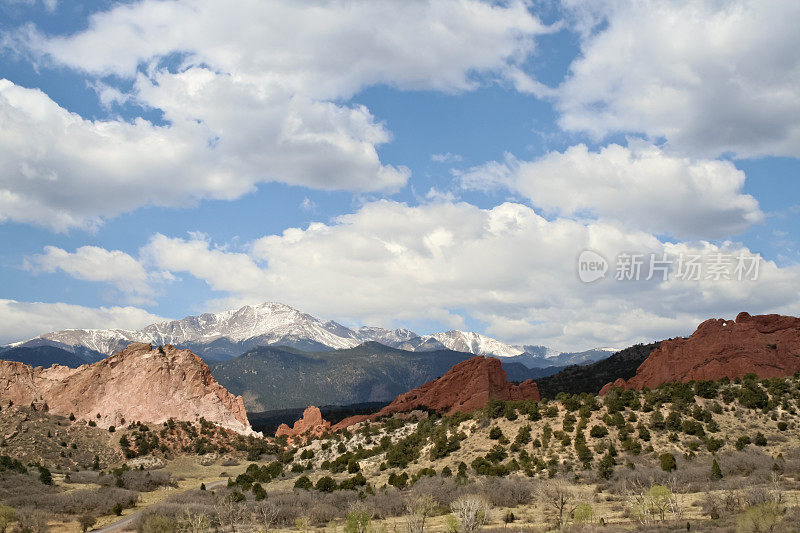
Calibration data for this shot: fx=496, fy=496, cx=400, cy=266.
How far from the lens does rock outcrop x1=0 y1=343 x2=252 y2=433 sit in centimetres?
7788

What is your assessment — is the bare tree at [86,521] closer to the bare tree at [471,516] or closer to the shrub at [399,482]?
the shrub at [399,482]

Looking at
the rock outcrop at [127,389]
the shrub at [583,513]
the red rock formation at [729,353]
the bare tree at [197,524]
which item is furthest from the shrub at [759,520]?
the rock outcrop at [127,389]

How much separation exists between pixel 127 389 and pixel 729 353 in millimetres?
100359

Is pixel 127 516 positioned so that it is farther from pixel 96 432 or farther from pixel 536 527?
pixel 96 432

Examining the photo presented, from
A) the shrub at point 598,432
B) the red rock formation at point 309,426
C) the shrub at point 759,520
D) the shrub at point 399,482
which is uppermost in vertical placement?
the shrub at point 759,520

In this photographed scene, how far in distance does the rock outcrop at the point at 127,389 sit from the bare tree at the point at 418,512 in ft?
218

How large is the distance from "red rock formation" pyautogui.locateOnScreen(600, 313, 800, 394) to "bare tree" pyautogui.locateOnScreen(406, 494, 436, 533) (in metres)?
58.0

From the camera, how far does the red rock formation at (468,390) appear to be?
85562 millimetres

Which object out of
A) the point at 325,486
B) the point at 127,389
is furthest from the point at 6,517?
the point at 127,389

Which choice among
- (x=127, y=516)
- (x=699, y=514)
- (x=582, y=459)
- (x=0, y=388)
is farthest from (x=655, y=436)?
(x=0, y=388)

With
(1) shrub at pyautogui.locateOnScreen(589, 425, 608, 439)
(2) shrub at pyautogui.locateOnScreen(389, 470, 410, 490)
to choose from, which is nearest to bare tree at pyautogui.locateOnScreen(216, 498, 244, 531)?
(2) shrub at pyautogui.locateOnScreen(389, 470, 410, 490)

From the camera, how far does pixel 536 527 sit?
74.4 ft

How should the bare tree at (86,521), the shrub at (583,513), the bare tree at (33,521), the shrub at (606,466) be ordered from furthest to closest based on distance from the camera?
1. the shrub at (606,466)
2. the bare tree at (86,521)
3. the bare tree at (33,521)
4. the shrub at (583,513)

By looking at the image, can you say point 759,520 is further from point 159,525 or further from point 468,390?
point 468,390
